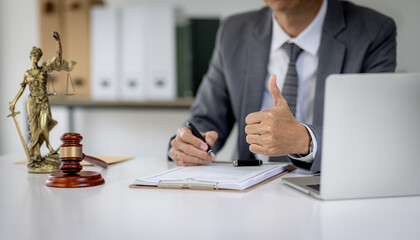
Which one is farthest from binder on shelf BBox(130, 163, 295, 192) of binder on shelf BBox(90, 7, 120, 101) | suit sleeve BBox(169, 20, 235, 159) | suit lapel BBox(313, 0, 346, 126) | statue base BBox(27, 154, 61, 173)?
binder on shelf BBox(90, 7, 120, 101)

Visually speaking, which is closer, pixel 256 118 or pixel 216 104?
pixel 256 118

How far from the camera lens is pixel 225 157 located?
271cm

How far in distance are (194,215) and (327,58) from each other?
925 mm

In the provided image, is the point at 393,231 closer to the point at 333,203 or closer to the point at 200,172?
the point at 333,203

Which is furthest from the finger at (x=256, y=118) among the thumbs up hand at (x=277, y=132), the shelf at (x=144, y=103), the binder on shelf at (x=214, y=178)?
the shelf at (x=144, y=103)

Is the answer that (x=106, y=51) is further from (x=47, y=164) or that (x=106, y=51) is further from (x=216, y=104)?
(x=47, y=164)

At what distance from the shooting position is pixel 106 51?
90.7 inches

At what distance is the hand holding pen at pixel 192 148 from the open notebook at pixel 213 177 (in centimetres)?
3

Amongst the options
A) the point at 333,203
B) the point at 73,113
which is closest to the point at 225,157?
the point at 73,113

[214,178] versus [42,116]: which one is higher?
[42,116]

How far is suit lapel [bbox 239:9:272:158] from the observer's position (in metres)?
1.55

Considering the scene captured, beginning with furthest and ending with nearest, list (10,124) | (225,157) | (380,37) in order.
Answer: (10,124)
(225,157)
(380,37)

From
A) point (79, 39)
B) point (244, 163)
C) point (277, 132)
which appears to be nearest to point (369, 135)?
point (277, 132)

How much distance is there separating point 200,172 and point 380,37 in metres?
0.82
